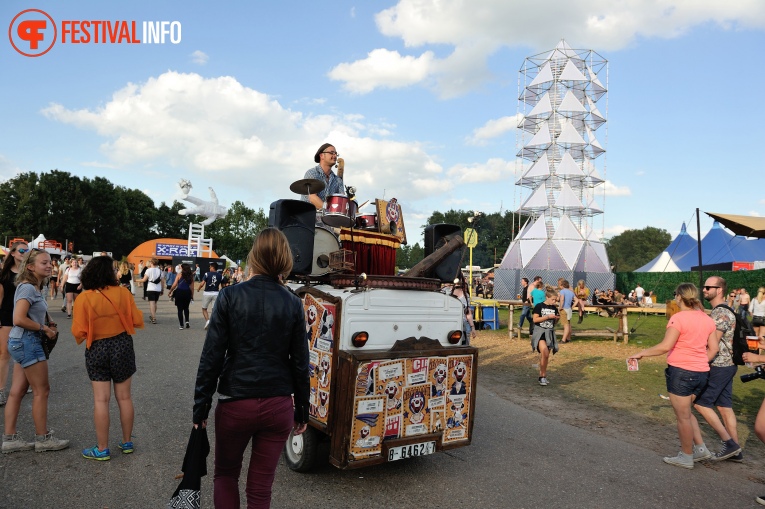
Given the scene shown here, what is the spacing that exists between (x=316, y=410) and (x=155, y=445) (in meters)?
1.93

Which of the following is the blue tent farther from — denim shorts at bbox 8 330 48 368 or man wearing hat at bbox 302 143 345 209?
denim shorts at bbox 8 330 48 368

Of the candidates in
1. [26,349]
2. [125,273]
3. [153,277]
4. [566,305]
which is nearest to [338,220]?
[26,349]

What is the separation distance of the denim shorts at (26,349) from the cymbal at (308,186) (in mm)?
2933

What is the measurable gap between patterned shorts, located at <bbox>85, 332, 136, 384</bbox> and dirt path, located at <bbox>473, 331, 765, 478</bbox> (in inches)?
220

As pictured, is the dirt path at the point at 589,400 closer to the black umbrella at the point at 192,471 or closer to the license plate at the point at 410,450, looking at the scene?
the license plate at the point at 410,450

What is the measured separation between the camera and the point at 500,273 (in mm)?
39062

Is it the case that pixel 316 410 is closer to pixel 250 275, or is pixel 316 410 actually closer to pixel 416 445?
pixel 416 445

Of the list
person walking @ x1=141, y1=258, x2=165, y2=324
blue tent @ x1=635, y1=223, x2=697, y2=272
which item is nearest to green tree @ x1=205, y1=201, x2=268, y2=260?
blue tent @ x1=635, y1=223, x2=697, y2=272

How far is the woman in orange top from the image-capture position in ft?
14.5

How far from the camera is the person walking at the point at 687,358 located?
17.0 ft

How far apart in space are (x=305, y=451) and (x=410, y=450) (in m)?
0.95

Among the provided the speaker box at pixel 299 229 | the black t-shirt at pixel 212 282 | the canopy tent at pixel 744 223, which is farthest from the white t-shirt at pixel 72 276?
the canopy tent at pixel 744 223

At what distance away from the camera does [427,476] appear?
15.4ft

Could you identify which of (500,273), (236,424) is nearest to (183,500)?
(236,424)
